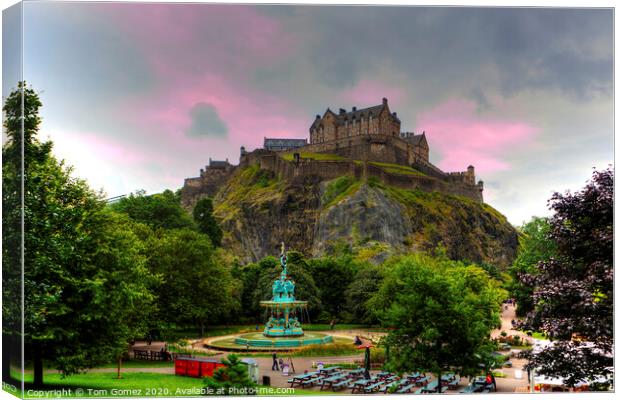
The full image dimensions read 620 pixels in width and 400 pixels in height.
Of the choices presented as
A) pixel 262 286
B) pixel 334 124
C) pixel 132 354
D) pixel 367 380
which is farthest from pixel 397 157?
pixel 367 380

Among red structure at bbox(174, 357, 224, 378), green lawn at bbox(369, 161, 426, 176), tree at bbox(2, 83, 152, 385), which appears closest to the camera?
tree at bbox(2, 83, 152, 385)

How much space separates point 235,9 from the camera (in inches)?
737

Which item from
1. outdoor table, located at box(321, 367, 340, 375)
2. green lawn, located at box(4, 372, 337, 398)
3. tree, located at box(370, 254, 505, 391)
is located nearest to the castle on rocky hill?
outdoor table, located at box(321, 367, 340, 375)

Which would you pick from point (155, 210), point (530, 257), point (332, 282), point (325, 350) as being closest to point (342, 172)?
point (155, 210)

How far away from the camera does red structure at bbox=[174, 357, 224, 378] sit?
20562mm

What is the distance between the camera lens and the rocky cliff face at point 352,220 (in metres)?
93.1

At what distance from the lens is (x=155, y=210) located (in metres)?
60.8

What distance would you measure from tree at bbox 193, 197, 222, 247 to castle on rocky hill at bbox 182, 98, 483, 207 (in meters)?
32.1

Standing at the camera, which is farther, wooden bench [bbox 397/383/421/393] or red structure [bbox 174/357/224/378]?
red structure [bbox 174/357/224/378]

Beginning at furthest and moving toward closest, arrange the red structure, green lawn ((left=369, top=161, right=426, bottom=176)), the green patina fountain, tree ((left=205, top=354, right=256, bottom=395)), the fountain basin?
green lawn ((left=369, top=161, right=426, bottom=176)) → the green patina fountain → the fountain basin → the red structure → tree ((left=205, top=354, right=256, bottom=395))

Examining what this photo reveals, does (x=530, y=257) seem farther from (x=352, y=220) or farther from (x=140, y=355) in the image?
(x=352, y=220)

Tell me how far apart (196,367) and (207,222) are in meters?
49.1

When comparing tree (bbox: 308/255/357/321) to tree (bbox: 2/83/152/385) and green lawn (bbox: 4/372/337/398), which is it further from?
green lawn (bbox: 4/372/337/398)

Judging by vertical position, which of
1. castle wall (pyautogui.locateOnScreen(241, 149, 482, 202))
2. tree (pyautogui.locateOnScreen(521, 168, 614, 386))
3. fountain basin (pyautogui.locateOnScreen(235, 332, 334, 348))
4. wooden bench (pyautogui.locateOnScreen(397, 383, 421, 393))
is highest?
castle wall (pyautogui.locateOnScreen(241, 149, 482, 202))
